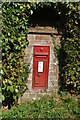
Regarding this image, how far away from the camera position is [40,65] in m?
4.76

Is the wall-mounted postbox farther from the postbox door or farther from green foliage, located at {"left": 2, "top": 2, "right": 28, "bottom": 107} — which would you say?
green foliage, located at {"left": 2, "top": 2, "right": 28, "bottom": 107}

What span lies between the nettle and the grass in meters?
0.26

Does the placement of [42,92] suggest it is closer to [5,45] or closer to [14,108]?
[14,108]

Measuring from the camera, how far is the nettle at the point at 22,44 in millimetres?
3903

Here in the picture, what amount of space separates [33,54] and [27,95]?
0.89 m

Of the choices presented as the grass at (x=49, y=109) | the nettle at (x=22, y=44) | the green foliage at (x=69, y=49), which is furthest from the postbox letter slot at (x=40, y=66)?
the grass at (x=49, y=109)

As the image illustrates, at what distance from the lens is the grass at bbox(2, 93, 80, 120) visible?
4164 mm

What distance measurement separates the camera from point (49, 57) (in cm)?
481

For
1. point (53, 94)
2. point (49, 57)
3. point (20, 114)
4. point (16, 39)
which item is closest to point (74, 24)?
point (49, 57)

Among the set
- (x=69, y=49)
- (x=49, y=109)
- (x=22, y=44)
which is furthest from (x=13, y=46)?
(x=49, y=109)

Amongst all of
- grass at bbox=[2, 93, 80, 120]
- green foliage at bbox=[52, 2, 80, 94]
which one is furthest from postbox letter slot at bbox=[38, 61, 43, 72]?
grass at bbox=[2, 93, 80, 120]

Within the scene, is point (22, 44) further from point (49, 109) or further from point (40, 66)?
point (49, 109)

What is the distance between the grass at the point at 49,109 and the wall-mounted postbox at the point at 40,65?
13.8 inches

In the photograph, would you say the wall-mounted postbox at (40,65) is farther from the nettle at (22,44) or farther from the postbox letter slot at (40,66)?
the nettle at (22,44)
